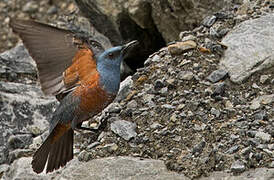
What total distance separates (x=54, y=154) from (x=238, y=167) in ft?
5.23

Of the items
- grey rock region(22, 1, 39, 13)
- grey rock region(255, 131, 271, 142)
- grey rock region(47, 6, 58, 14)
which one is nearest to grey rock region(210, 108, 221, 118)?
grey rock region(255, 131, 271, 142)

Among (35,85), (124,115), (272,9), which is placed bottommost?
(35,85)

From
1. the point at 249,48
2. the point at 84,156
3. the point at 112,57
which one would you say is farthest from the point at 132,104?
the point at 249,48

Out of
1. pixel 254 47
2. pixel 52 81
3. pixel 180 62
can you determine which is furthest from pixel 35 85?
pixel 254 47

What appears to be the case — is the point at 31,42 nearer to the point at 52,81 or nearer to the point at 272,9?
the point at 52,81

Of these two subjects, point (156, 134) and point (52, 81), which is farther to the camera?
point (52, 81)

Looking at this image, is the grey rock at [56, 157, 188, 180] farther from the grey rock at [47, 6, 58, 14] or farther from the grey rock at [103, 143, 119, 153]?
the grey rock at [47, 6, 58, 14]

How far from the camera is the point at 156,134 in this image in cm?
490

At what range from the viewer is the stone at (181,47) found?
5531 millimetres

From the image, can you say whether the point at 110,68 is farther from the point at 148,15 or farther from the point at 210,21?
the point at 148,15

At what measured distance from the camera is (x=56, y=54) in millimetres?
5449

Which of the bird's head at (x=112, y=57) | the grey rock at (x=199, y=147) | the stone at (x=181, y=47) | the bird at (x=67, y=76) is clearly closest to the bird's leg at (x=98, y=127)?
the bird at (x=67, y=76)

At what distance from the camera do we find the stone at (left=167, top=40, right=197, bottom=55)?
5531 mm

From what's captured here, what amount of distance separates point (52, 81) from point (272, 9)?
2044mm
